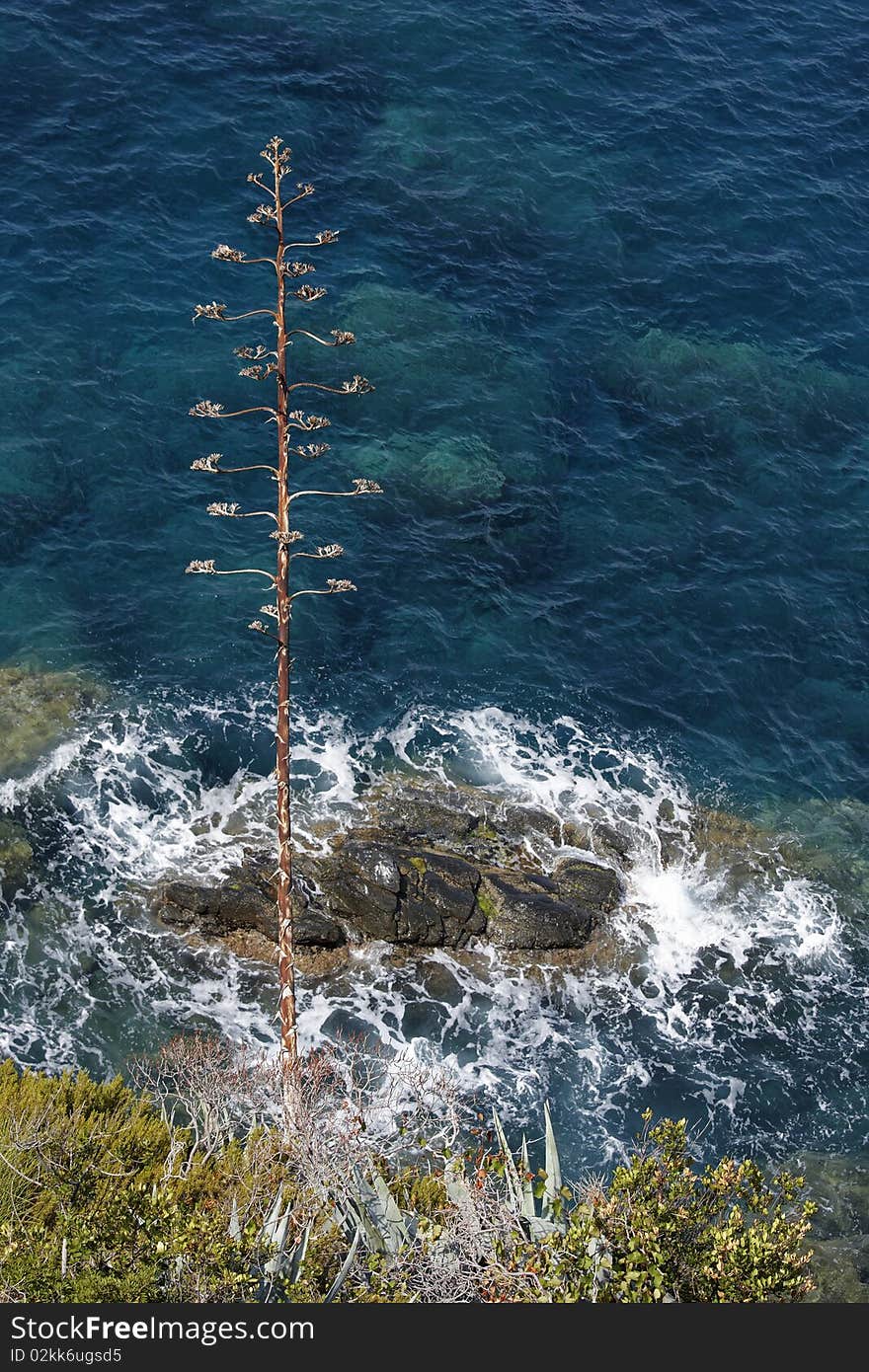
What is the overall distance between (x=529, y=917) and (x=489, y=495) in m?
19.1

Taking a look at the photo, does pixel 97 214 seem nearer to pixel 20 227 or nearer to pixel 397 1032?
pixel 20 227

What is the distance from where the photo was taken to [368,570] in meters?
54.6

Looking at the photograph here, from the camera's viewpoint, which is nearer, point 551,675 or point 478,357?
point 551,675

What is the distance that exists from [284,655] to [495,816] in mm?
16792

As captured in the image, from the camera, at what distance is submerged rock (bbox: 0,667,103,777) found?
47.4 m

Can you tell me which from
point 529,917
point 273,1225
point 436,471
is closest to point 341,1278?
point 273,1225

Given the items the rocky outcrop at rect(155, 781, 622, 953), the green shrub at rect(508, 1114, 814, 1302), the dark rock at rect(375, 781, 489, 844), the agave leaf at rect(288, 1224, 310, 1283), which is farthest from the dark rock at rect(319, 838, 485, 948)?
the green shrub at rect(508, 1114, 814, 1302)

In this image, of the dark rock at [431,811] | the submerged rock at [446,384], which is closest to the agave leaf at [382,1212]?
the dark rock at [431,811]

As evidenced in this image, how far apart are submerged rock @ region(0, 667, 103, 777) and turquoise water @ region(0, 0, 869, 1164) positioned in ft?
2.96

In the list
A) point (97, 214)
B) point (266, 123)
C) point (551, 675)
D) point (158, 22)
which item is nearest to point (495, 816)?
point (551, 675)

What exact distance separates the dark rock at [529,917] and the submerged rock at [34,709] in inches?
582

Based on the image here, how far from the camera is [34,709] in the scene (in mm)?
48750

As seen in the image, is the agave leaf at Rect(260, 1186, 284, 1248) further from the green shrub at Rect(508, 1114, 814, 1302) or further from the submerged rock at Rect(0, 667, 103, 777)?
the submerged rock at Rect(0, 667, 103, 777)

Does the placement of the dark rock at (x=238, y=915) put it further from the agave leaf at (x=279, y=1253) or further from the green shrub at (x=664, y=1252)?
the green shrub at (x=664, y=1252)
